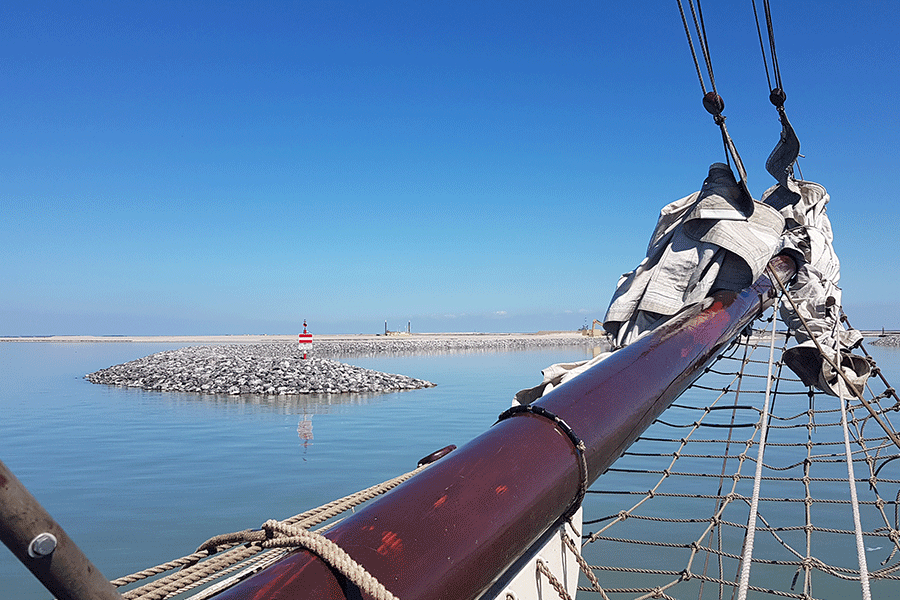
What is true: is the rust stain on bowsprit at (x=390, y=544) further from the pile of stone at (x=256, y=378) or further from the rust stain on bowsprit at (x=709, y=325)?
the pile of stone at (x=256, y=378)

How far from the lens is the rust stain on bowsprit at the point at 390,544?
708 mm

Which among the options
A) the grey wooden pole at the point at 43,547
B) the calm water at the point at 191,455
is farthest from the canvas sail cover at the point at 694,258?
the calm water at the point at 191,455

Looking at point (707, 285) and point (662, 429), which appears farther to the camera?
point (662, 429)

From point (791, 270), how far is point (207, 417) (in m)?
10.9

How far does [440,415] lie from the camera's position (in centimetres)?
1173

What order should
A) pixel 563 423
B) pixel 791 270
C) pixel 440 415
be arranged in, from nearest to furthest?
pixel 563 423, pixel 791 270, pixel 440 415

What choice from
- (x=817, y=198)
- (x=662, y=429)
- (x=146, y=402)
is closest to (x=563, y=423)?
(x=817, y=198)

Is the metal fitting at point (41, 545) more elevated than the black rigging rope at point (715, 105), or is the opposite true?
the black rigging rope at point (715, 105)

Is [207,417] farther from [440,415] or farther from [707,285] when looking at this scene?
[707,285]

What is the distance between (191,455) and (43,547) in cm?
875

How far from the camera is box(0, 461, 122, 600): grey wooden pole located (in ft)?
1.34

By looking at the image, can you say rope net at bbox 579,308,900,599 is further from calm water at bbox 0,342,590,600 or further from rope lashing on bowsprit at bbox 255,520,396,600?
calm water at bbox 0,342,590,600

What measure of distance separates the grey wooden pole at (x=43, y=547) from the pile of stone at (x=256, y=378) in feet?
49.3

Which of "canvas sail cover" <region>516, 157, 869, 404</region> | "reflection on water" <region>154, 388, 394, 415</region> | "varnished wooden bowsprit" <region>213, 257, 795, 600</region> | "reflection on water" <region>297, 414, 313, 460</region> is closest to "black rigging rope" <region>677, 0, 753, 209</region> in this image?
"canvas sail cover" <region>516, 157, 869, 404</region>
